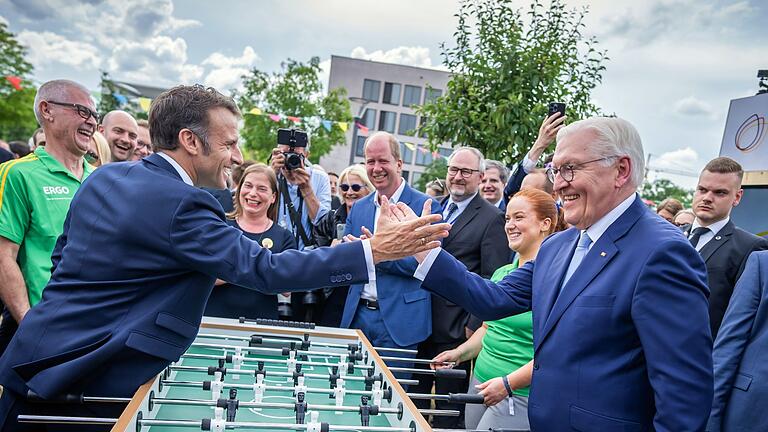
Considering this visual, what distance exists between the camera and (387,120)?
51219 millimetres

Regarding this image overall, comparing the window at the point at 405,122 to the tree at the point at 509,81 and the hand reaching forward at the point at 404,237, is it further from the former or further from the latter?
the hand reaching forward at the point at 404,237

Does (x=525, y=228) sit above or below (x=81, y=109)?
below

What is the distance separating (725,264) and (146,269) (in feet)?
14.5

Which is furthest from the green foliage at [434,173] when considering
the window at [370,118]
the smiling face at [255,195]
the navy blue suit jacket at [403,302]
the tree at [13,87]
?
the navy blue suit jacket at [403,302]

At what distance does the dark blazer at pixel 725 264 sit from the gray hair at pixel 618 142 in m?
2.99

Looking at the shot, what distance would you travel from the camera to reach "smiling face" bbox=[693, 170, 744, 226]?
193 inches

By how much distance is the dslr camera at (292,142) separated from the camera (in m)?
5.12

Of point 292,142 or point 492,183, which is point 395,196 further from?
point 492,183

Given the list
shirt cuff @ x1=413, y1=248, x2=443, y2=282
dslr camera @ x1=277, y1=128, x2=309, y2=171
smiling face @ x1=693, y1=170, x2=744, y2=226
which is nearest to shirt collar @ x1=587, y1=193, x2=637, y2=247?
shirt cuff @ x1=413, y1=248, x2=443, y2=282

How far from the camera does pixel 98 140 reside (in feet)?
16.4

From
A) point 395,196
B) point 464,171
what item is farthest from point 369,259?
point 464,171

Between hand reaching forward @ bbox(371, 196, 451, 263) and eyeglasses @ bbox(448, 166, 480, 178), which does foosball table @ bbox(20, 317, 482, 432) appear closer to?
hand reaching forward @ bbox(371, 196, 451, 263)

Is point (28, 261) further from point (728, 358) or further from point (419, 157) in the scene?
point (419, 157)

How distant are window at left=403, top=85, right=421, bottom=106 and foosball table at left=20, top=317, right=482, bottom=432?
48955 mm
